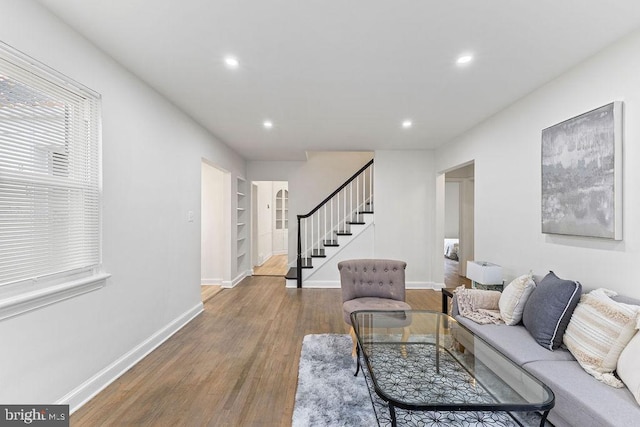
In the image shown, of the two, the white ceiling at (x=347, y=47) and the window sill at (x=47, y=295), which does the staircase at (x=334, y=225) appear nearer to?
the white ceiling at (x=347, y=47)

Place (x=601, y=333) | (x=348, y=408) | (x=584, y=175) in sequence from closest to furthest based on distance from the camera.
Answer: (x=601, y=333) < (x=348, y=408) < (x=584, y=175)

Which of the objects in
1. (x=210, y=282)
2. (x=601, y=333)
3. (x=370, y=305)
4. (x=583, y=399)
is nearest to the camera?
(x=583, y=399)

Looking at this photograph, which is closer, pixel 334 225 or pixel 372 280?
pixel 372 280

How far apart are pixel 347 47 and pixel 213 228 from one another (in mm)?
4551

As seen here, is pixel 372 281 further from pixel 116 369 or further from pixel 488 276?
pixel 116 369

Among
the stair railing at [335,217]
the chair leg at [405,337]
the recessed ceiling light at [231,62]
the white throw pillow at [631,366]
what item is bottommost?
the chair leg at [405,337]

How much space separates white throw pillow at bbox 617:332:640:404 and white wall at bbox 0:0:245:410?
3341mm

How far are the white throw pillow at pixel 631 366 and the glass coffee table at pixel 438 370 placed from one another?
42cm

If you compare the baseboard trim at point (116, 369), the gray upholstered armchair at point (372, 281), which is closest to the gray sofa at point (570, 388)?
the gray upholstered armchair at point (372, 281)

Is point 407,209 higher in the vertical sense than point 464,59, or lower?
lower

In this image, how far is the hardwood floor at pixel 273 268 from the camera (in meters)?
7.05

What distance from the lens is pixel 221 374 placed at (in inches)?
102

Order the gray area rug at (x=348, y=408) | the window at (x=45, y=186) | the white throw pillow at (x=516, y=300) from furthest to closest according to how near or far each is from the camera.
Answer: the white throw pillow at (x=516, y=300), the gray area rug at (x=348, y=408), the window at (x=45, y=186)

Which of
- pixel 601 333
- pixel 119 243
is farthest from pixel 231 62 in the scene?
pixel 601 333
